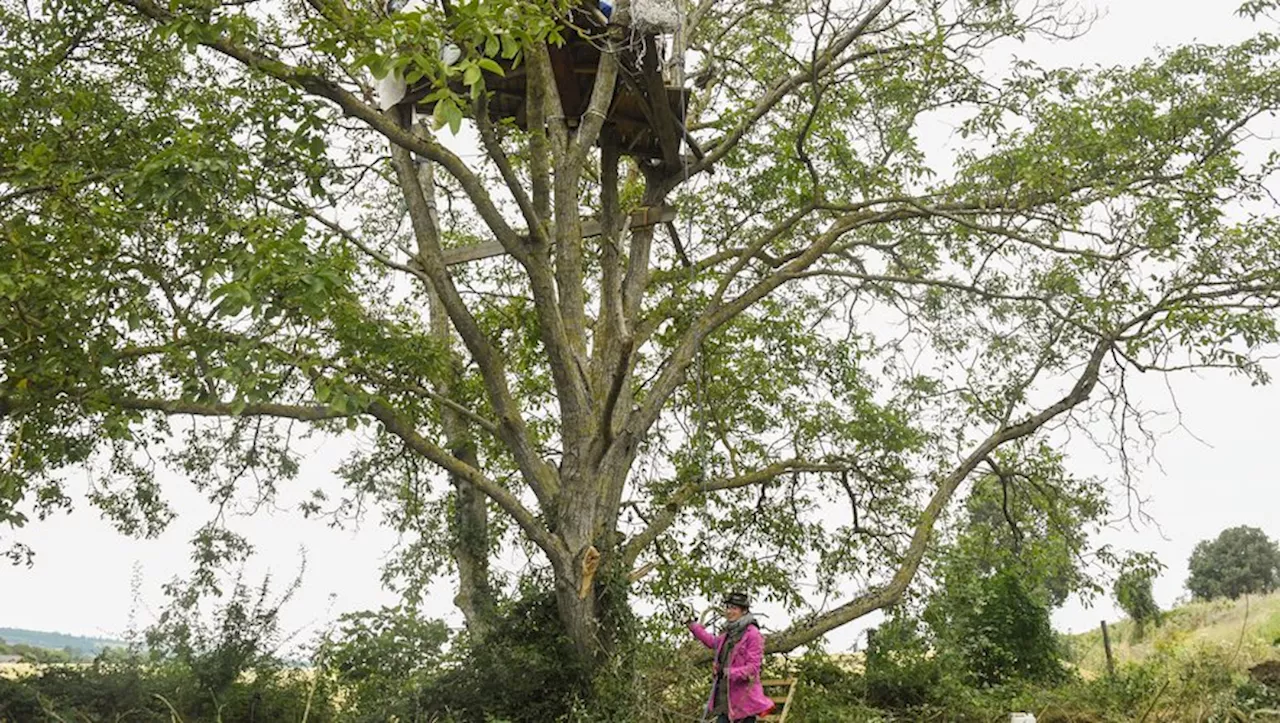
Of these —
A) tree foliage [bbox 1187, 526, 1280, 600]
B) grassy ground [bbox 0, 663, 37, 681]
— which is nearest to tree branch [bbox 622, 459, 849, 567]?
grassy ground [bbox 0, 663, 37, 681]

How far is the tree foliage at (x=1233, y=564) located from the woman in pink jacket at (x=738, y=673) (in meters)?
26.9

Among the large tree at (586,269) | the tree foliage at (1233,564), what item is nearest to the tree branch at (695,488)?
the large tree at (586,269)

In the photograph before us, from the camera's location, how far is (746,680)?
7078 mm

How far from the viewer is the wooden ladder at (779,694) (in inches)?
351

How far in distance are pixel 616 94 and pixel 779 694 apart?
590 cm

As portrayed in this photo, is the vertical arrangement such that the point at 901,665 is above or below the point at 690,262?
below

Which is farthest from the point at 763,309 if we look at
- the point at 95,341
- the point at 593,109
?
the point at 95,341

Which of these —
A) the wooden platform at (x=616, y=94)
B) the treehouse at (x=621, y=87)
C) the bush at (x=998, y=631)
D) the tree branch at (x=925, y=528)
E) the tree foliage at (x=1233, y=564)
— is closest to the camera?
the treehouse at (x=621, y=87)

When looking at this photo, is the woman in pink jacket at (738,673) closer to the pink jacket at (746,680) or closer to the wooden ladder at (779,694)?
the pink jacket at (746,680)

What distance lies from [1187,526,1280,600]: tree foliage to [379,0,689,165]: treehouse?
25509 mm

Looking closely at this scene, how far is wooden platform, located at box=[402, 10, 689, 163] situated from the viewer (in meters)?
9.66

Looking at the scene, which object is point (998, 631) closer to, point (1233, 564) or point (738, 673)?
point (738, 673)

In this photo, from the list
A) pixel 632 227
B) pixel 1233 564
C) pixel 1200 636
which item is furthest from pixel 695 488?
pixel 1233 564

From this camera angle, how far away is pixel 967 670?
449 inches
